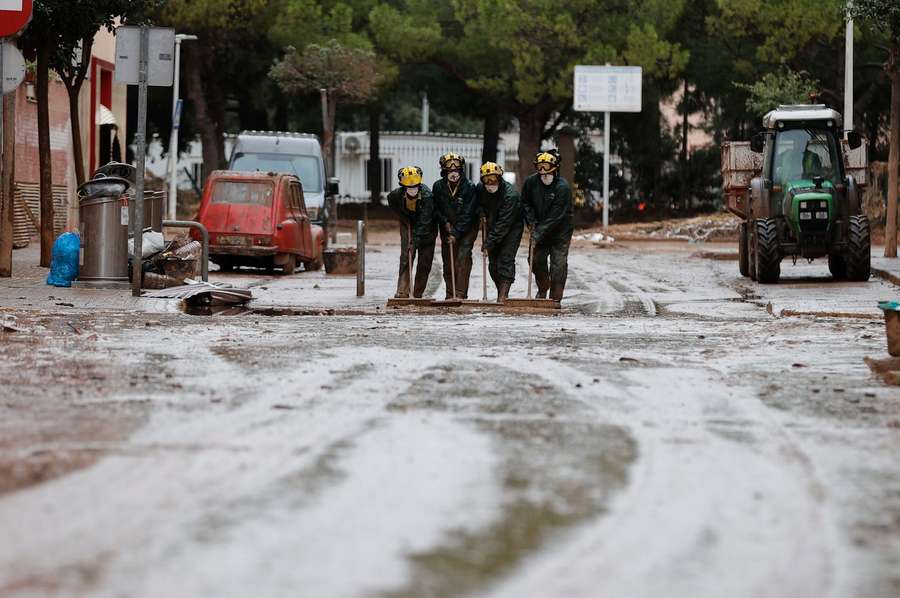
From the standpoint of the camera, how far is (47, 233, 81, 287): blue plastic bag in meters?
20.3

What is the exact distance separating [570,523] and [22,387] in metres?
4.93

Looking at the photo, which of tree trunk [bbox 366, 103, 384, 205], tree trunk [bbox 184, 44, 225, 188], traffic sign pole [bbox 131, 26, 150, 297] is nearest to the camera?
traffic sign pole [bbox 131, 26, 150, 297]

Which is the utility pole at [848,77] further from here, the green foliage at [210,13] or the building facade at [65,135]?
the green foliage at [210,13]

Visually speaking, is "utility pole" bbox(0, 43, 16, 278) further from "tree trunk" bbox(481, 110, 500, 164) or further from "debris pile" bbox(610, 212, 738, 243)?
"tree trunk" bbox(481, 110, 500, 164)

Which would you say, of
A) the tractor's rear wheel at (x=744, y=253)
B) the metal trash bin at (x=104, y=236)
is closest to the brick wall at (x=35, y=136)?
the tractor's rear wheel at (x=744, y=253)

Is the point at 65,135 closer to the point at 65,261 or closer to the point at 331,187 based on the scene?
the point at 331,187

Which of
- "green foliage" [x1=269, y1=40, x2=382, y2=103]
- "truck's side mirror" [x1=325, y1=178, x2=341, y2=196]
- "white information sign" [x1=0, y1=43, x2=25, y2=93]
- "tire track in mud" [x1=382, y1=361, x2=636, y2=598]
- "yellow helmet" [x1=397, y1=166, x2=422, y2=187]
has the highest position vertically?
"green foliage" [x1=269, y1=40, x2=382, y2=103]

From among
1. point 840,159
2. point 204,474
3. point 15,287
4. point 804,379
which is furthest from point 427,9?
point 204,474

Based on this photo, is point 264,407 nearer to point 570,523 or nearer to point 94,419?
point 94,419

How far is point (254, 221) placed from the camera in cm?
2858

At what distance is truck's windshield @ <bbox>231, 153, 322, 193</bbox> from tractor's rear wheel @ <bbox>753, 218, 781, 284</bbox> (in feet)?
38.8

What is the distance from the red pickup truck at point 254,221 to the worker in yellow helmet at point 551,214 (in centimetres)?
873

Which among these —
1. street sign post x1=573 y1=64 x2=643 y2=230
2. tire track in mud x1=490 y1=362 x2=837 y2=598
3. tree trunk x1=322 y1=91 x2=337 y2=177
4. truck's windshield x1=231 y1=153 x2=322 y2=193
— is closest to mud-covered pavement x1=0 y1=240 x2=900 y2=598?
tire track in mud x1=490 y1=362 x2=837 y2=598

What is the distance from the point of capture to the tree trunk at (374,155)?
65.8 m
